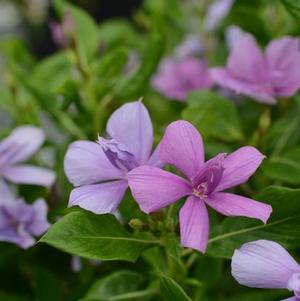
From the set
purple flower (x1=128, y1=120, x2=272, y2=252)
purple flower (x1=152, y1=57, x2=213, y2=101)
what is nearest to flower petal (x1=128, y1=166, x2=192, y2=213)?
purple flower (x1=128, y1=120, x2=272, y2=252)

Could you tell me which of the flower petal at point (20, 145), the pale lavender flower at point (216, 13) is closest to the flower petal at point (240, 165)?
the flower petal at point (20, 145)

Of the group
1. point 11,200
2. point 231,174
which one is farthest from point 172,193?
point 11,200

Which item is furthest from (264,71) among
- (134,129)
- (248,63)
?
(134,129)

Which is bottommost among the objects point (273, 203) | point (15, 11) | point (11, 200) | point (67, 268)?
point (15, 11)

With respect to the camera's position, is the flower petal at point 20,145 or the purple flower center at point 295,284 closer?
the purple flower center at point 295,284

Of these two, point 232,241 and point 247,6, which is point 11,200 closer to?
point 232,241

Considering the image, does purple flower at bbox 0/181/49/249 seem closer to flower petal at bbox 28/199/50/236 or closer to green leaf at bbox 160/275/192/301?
flower petal at bbox 28/199/50/236

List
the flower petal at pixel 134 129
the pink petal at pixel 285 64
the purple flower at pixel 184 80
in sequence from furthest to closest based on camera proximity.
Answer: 1. the purple flower at pixel 184 80
2. the pink petal at pixel 285 64
3. the flower petal at pixel 134 129

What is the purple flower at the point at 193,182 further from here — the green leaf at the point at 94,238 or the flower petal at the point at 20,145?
the flower petal at the point at 20,145
